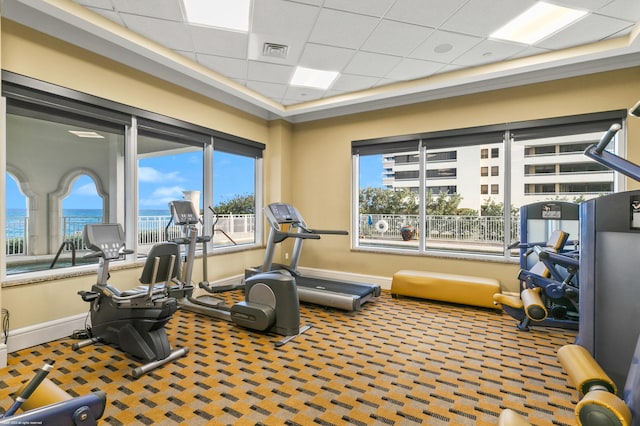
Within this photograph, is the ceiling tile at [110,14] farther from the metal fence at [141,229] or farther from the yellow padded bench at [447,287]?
the yellow padded bench at [447,287]

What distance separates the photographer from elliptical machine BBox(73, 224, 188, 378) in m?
2.70

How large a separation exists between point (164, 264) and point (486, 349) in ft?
10.2

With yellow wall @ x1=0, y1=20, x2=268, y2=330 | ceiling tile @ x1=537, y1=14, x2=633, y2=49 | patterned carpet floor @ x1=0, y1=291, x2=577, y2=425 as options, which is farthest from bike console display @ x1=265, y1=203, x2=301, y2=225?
ceiling tile @ x1=537, y1=14, x2=633, y2=49

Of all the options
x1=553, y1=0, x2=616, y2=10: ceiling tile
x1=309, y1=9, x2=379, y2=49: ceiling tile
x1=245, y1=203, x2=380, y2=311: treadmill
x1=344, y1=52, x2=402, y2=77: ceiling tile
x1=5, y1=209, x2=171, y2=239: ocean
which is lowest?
x1=245, y1=203, x2=380, y2=311: treadmill

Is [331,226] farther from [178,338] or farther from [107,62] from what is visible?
[107,62]

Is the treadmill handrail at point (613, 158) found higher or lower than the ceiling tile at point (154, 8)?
lower

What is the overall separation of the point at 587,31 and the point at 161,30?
13.8ft

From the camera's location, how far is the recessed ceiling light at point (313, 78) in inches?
164

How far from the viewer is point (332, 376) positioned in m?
2.55

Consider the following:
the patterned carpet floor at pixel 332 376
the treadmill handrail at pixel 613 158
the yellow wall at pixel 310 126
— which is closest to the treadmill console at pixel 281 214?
the yellow wall at pixel 310 126

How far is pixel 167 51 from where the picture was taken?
11.8 feet

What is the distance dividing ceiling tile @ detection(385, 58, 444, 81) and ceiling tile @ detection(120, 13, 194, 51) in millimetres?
2420

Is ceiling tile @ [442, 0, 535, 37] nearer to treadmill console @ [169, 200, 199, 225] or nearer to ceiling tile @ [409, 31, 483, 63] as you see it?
ceiling tile @ [409, 31, 483, 63]

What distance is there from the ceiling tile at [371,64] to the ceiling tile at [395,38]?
12cm
